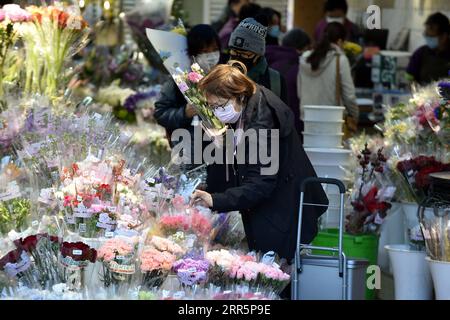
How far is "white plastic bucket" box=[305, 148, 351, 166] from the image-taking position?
7.65m

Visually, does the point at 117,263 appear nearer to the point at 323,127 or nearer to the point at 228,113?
the point at 228,113

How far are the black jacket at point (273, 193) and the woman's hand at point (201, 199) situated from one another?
42mm

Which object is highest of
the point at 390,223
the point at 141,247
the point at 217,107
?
the point at 217,107

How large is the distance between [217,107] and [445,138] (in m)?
2.33

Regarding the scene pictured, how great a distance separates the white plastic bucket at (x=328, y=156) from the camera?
7.65m

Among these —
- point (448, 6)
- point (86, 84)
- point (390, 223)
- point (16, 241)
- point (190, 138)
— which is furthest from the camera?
point (86, 84)

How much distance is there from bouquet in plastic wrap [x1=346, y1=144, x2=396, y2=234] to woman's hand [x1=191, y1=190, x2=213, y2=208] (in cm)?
Result: 195

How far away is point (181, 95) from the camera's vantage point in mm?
6891

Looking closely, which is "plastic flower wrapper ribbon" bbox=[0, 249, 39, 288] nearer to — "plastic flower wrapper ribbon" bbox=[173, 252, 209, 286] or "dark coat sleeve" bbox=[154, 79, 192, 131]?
"plastic flower wrapper ribbon" bbox=[173, 252, 209, 286]

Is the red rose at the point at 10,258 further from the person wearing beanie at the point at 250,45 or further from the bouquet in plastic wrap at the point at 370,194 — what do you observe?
the bouquet in plastic wrap at the point at 370,194

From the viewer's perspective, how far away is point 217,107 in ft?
16.4

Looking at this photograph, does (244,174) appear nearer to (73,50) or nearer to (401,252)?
(401,252)

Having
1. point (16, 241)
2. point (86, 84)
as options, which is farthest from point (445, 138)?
point (86, 84)

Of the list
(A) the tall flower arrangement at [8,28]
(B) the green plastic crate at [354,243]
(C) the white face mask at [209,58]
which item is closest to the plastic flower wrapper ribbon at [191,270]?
(B) the green plastic crate at [354,243]
